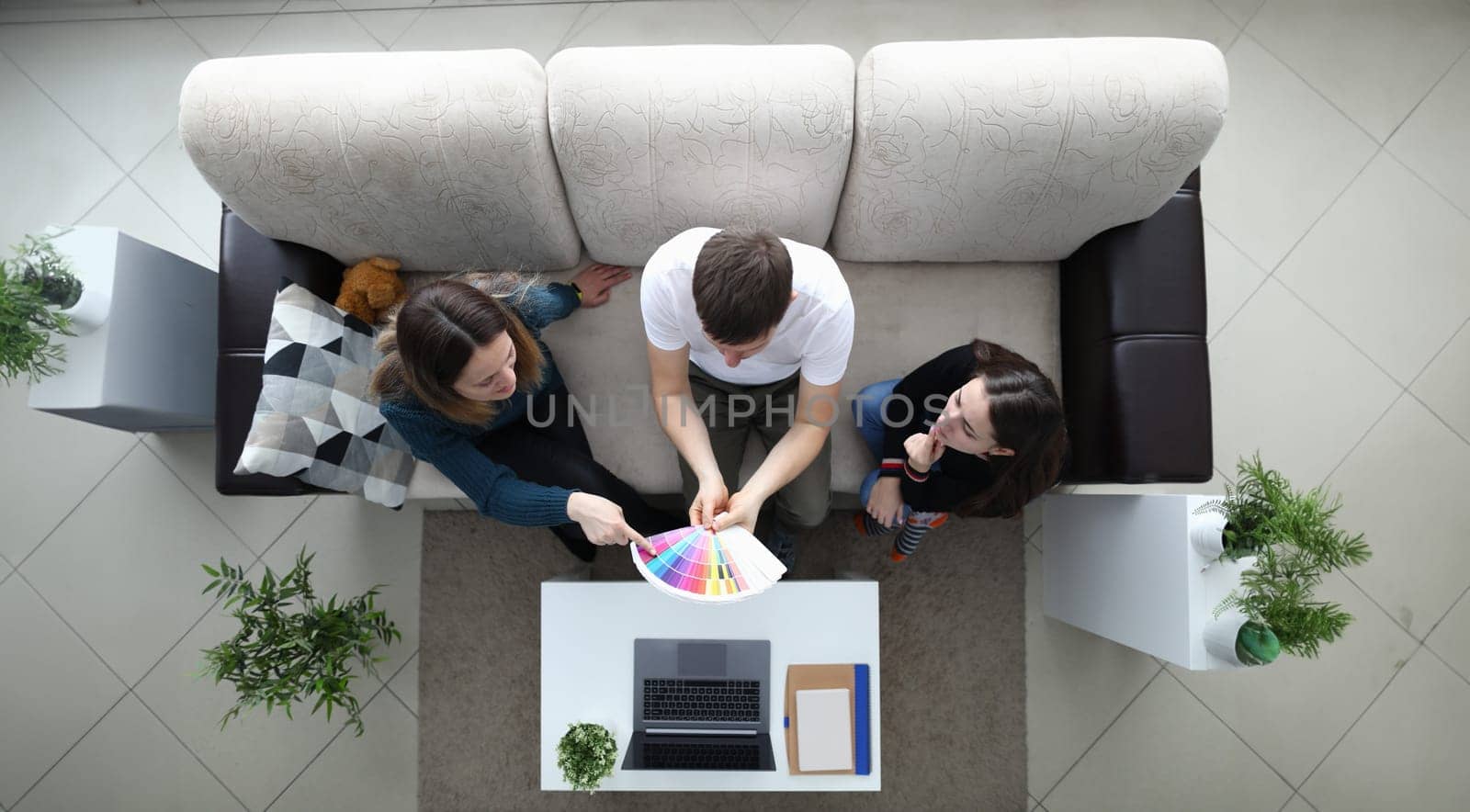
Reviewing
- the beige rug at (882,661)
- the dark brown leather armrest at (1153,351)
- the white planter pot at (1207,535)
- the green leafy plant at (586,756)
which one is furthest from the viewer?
the beige rug at (882,661)

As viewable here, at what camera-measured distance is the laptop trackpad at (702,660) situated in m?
1.84

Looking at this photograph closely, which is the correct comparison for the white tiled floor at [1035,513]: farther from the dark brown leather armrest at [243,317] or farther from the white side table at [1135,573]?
the dark brown leather armrest at [243,317]

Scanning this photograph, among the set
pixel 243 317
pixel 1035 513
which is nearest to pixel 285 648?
pixel 243 317

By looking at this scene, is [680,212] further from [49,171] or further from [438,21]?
[49,171]

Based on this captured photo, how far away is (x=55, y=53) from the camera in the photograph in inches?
105

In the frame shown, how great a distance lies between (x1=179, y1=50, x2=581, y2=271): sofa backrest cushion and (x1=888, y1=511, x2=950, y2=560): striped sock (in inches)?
52.1

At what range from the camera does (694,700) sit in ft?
6.07

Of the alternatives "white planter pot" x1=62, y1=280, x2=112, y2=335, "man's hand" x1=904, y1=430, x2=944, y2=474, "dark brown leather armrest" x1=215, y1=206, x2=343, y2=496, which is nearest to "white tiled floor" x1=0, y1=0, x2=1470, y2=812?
"dark brown leather armrest" x1=215, y1=206, x2=343, y2=496

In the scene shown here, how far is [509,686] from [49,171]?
2.54 metres

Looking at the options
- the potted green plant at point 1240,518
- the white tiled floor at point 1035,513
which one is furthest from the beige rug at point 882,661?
the potted green plant at point 1240,518

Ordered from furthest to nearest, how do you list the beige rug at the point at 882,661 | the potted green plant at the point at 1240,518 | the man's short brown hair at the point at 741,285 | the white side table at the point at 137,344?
1. the beige rug at the point at 882,661
2. the white side table at the point at 137,344
3. the potted green plant at the point at 1240,518
4. the man's short brown hair at the point at 741,285

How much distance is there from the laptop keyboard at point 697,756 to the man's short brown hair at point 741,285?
1101 mm

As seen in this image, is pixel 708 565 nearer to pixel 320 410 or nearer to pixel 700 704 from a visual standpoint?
pixel 700 704

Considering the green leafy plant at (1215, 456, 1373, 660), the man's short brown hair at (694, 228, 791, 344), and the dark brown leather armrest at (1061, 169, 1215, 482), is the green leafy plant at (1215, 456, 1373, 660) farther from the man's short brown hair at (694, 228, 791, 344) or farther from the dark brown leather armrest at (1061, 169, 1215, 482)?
the man's short brown hair at (694, 228, 791, 344)
